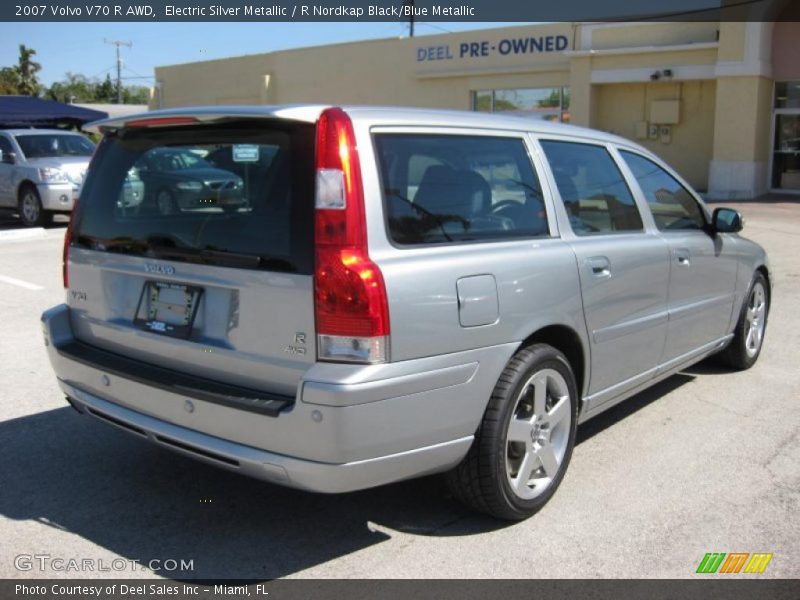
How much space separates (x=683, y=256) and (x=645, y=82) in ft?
67.3

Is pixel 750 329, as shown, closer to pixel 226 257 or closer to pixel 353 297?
pixel 353 297

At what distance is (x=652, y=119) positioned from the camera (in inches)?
944

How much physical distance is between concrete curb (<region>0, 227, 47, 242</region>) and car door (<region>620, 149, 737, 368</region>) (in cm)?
1139

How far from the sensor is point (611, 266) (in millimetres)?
4324

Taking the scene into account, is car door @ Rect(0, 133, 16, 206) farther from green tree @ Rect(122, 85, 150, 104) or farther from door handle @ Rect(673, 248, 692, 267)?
green tree @ Rect(122, 85, 150, 104)

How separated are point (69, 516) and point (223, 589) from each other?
100cm

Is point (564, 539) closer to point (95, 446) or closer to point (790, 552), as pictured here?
point (790, 552)

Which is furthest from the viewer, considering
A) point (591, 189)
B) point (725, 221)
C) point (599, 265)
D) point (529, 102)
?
point (529, 102)

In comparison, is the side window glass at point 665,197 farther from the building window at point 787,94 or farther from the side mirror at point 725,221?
the building window at point 787,94

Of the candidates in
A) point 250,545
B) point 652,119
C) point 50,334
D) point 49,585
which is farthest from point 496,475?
point 652,119

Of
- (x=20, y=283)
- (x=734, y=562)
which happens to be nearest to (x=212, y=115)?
(x=734, y=562)

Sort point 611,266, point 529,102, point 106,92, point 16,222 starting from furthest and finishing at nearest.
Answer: point 106,92 → point 529,102 → point 16,222 → point 611,266

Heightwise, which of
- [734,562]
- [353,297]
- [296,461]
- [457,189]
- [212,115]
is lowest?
[734,562]

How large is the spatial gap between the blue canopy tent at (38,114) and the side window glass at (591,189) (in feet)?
66.7
